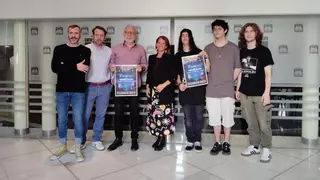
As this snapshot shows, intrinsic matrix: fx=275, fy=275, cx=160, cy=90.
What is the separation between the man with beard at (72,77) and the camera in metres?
2.91

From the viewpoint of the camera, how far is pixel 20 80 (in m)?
3.96

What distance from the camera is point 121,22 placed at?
3.75 meters

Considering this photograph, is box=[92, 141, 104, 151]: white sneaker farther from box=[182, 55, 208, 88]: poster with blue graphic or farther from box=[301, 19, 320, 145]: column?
box=[301, 19, 320, 145]: column

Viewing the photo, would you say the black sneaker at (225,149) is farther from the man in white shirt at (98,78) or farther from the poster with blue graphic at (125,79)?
the man in white shirt at (98,78)

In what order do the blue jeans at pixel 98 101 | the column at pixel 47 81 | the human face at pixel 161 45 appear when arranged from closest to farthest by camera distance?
the human face at pixel 161 45 → the blue jeans at pixel 98 101 → the column at pixel 47 81

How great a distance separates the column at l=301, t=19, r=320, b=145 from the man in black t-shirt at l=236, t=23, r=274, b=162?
2.92 feet

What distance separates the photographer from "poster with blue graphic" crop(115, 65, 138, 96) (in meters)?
3.23

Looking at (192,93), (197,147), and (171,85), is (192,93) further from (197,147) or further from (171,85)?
(197,147)

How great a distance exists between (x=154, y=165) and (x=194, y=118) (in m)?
0.74

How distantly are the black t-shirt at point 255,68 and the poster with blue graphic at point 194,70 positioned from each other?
443 millimetres

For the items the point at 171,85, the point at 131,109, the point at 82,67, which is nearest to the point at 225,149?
the point at 171,85

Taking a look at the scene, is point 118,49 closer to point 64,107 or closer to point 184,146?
point 64,107

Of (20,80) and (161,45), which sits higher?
(161,45)

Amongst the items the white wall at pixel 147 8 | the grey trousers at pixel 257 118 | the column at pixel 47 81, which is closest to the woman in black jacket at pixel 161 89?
the white wall at pixel 147 8
